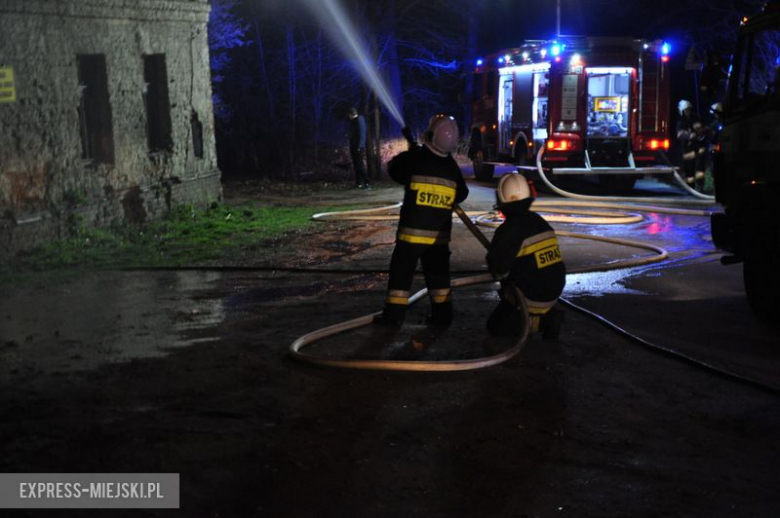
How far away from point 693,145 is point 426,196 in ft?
35.0

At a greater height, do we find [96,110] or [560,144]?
[96,110]

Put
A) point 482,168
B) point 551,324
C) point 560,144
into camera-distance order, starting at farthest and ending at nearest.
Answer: point 482,168, point 560,144, point 551,324

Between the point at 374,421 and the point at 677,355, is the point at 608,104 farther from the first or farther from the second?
the point at 374,421

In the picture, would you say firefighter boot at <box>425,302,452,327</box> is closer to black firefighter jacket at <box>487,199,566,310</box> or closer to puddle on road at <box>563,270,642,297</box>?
black firefighter jacket at <box>487,199,566,310</box>

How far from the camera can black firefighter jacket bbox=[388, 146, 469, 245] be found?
6.94m

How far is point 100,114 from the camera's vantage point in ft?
42.3

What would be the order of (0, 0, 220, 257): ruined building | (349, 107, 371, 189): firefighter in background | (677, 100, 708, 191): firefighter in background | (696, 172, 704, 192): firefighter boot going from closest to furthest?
(0, 0, 220, 257): ruined building, (677, 100, 708, 191): firefighter in background, (696, 172, 704, 192): firefighter boot, (349, 107, 371, 189): firefighter in background

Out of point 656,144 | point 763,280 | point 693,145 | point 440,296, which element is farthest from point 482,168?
point 440,296

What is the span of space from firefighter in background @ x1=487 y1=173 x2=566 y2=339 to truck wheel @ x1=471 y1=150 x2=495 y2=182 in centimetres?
1418

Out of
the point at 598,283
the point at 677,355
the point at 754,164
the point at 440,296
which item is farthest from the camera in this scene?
the point at 598,283

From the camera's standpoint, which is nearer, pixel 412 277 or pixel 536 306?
pixel 536 306

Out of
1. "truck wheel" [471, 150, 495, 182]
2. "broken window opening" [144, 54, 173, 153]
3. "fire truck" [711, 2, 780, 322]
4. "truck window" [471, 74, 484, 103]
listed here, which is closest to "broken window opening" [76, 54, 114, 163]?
"broken window opening" [144, 54, 173, 153]

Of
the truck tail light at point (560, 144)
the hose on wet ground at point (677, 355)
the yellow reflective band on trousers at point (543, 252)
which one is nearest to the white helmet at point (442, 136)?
the yellow reflective band on trousers at point (543, 252)

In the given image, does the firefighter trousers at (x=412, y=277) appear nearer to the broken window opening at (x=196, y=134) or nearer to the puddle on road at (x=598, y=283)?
the puddle on road at (x=598, y=283)
